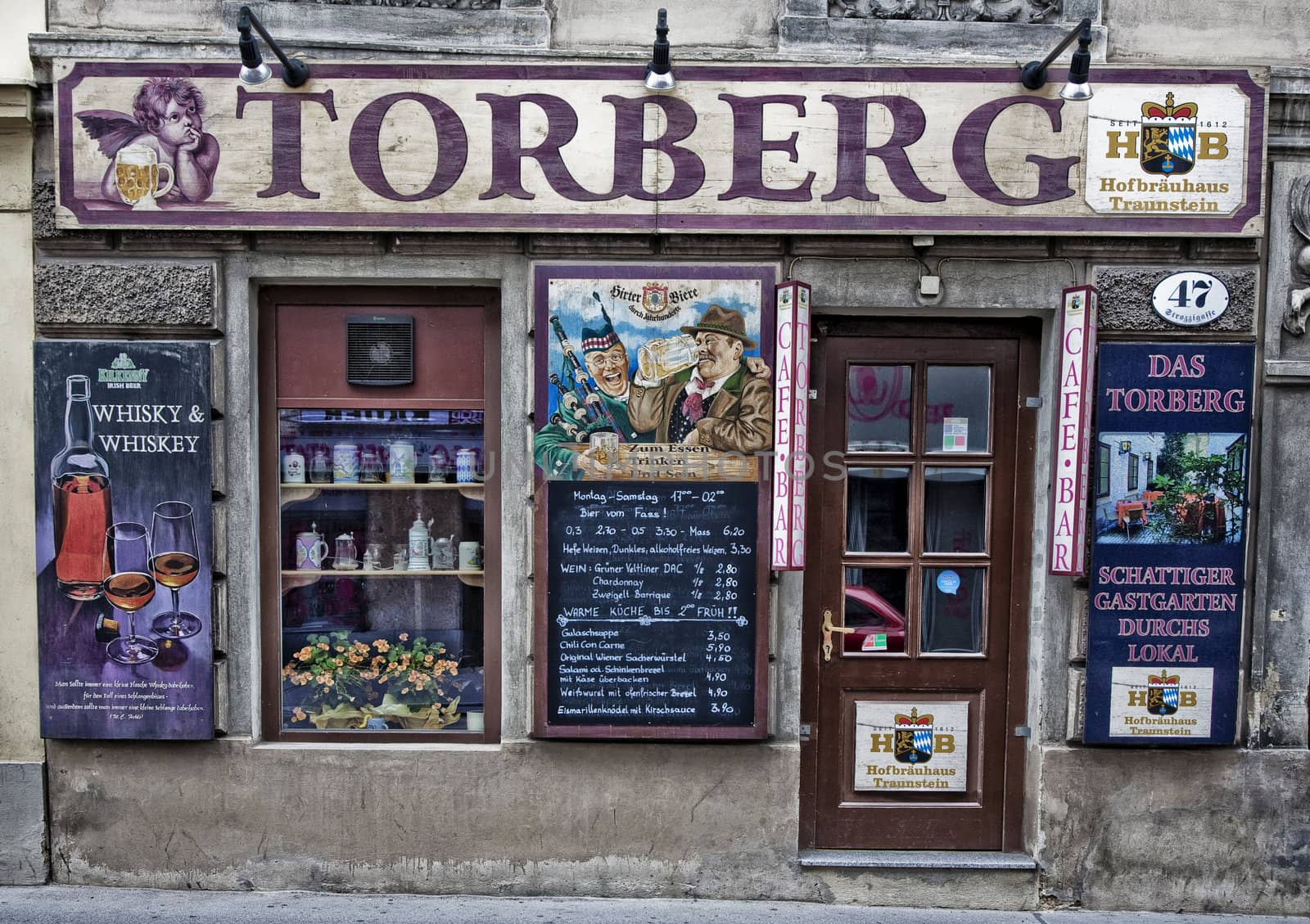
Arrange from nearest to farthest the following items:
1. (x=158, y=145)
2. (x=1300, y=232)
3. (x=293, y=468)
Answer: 1. (x=158, y=145)
2. (x=1300, y=232)
3. (x=293, y=468)

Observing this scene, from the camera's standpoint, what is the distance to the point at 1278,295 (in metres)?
4.74

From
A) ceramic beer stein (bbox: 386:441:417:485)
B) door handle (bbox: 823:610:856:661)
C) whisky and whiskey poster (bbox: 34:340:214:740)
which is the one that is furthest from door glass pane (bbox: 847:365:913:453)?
whisky and whiskey poster (bbox: 34:340:214:740)

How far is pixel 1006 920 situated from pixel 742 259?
3.56m

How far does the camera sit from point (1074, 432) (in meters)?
4.47

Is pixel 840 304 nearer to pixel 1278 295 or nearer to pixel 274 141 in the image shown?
pixel 1278 295

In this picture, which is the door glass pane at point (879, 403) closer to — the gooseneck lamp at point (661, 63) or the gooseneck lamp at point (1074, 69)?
the gooseneck lamp at point (1074, 69)

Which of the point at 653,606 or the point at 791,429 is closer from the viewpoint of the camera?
the point at 791,429

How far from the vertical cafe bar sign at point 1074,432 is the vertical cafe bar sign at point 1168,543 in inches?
11.3

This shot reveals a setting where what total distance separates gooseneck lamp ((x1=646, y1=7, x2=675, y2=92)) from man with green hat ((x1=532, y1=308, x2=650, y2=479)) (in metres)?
1.09

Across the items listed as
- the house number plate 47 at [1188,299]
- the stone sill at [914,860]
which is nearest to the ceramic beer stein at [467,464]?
the stone sill at [914,860]

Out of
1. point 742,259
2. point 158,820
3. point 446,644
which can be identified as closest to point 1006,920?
point 446,644

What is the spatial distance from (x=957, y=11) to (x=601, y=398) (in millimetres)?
2653

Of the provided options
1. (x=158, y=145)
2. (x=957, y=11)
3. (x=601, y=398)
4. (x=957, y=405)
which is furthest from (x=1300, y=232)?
(x=158, y=145)

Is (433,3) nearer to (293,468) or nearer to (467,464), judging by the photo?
(467,464)
